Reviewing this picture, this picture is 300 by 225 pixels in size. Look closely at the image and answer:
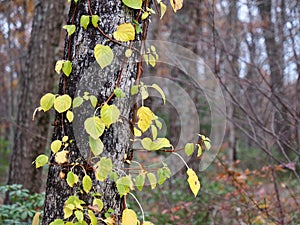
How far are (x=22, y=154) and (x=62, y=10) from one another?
1707 millimetres

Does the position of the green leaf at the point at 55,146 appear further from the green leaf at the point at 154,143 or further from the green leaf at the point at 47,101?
the green leaf at the point at 154,143

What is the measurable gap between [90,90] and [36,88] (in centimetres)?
291

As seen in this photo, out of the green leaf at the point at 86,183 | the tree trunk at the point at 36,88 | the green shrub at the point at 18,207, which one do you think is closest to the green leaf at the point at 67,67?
the green leaf at the point at 86,183

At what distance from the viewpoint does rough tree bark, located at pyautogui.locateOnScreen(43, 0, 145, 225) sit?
170 centimetres

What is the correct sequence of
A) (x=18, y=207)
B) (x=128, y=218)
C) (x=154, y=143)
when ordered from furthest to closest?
1. (x=18, y=207)
2. (x=154, y=143)
3. (x=128, y=218)

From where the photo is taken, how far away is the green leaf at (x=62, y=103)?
1646 mm

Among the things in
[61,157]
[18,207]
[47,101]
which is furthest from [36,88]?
[61,157]

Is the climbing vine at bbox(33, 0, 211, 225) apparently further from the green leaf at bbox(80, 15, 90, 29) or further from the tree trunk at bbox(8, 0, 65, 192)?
the tree trunk at bbox(8, 0, 65, 192)

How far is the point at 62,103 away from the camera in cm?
165

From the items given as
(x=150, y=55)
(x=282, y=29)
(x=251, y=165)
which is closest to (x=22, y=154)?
(x=150, y=55)

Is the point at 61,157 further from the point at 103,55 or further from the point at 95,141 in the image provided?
the point at 103,55

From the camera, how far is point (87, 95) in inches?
66.6

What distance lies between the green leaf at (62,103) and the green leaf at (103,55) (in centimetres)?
21

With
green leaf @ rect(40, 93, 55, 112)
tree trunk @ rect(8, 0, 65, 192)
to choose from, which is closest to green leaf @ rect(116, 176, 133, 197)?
green leaf @ rect(40, 93, 55, 112)
